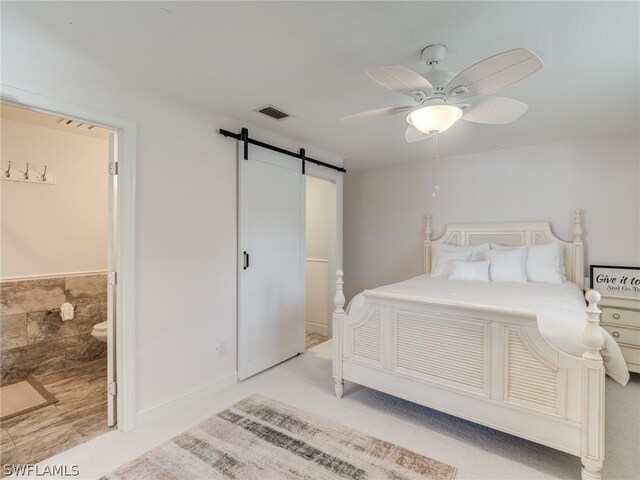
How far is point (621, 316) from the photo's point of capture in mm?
2965

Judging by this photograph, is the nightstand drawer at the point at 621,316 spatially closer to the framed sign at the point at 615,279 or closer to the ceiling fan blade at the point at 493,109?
the framed sign at the point at 615,279

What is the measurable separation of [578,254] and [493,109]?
242cm

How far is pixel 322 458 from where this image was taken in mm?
1890

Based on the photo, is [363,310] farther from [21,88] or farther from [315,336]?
[21,88]

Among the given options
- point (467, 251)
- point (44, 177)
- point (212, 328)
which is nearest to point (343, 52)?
point (212, 328)

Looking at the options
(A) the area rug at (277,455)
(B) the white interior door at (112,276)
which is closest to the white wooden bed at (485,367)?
(A) the area rug at (277,455)

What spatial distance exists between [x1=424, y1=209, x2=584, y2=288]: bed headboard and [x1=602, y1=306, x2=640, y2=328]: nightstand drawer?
0.38 metres

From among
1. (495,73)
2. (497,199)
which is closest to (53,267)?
(495,73)

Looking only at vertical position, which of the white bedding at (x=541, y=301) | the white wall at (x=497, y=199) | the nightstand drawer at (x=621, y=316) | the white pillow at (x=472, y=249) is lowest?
the nightstand drawer at (x=621, y=316)

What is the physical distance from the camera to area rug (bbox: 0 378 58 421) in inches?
95.4

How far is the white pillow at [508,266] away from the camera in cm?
317

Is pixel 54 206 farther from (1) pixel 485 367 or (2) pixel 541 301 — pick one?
(2) pixel 541 301

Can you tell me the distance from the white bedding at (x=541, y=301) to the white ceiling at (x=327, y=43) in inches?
57.8

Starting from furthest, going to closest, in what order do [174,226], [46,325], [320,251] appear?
1. [320,251]
2. [46,325]
3. [174,226]
